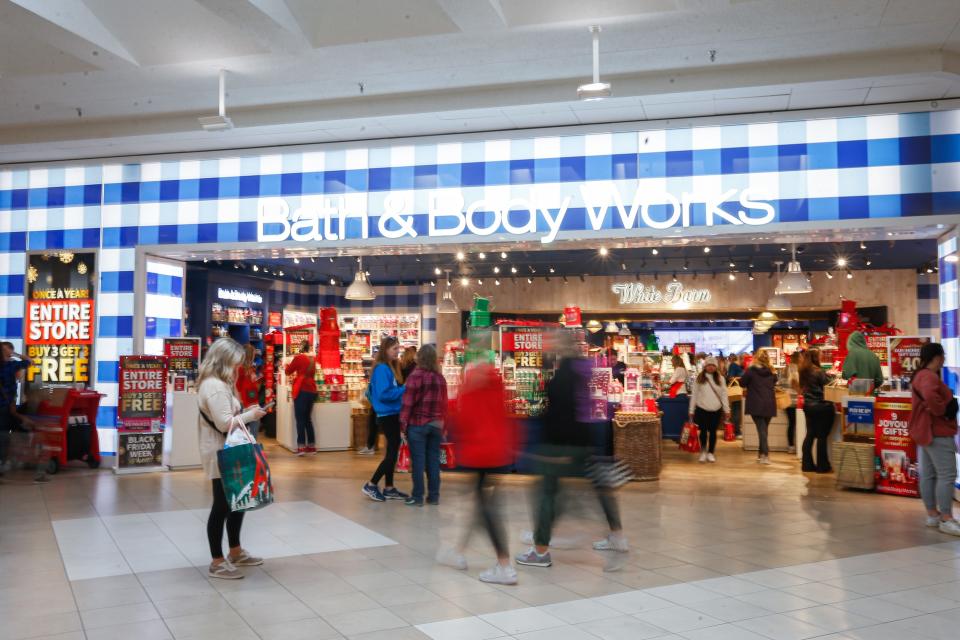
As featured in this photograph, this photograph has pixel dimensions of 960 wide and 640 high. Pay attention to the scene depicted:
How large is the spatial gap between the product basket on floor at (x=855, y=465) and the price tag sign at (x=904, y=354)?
91cm

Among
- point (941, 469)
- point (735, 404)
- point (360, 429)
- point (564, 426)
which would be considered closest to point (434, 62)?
point (564, 426)

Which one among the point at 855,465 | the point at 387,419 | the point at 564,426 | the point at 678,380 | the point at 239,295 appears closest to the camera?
the point at 564,426

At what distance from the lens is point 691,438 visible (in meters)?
10.4

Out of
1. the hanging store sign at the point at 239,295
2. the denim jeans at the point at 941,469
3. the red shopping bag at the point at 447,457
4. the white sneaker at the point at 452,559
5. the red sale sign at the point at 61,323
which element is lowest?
the white sneaker at the point at 452,559

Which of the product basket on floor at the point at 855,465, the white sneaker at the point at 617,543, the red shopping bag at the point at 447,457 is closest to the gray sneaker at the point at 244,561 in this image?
the white sneaker at the point at 617,543

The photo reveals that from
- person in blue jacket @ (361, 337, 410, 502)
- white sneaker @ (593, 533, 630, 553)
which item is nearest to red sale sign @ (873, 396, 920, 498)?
white sneaker @ (593, 533, 630, 553)

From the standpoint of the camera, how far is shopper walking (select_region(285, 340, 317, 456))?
35.1ft

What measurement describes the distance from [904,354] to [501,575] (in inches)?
234

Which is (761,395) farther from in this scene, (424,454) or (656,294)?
(656,294)

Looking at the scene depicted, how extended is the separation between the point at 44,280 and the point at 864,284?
48.3ft

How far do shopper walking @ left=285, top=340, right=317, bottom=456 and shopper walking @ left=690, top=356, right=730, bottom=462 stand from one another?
203 inches

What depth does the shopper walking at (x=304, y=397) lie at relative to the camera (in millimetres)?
10711

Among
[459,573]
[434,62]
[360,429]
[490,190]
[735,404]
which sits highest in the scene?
[434,62]

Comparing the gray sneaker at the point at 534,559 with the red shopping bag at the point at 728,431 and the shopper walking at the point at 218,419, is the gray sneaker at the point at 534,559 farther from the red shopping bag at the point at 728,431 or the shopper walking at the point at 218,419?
the red shopping bag at the point at 728,431
